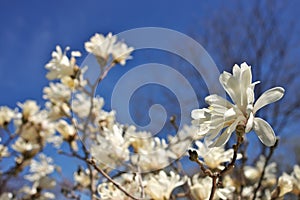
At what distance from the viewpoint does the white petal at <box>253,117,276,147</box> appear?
0.51 m

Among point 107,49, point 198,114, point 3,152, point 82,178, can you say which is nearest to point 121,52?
point 107,49

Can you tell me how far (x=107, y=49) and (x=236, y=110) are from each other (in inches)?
32.2

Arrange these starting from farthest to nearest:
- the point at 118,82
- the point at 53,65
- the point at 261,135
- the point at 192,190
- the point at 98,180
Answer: the point at 98,180, the point at 53,65, the point at 118,82, the point at 192,190, the point at 261,135

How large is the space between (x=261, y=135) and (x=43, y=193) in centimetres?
124

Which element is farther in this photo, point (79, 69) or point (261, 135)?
point (79, 69)

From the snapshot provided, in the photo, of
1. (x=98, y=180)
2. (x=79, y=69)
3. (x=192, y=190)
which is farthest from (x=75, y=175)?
(x=192, y=190)

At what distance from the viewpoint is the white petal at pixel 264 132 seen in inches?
20.0

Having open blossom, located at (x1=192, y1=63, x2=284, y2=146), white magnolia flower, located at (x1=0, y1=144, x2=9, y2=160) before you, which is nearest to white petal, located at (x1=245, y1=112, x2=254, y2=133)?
open blossom, located at (x1=192, y1=63, x2=284, y2=146)

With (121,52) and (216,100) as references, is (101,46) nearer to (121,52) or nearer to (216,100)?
(121,52)

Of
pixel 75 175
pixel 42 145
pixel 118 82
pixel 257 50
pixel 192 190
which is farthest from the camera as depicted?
pixel 257 50

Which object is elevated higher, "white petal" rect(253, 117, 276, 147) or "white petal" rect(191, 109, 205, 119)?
"white petal" rect(191, 109, 205, 119)

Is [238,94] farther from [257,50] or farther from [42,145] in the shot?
[257,50]

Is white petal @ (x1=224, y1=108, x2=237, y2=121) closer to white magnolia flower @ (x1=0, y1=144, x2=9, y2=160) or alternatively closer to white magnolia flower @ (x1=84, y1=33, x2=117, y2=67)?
white magnolia flower @ (x1=84, y1=33, x2=117, y2=67)

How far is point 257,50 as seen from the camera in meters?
6.09
